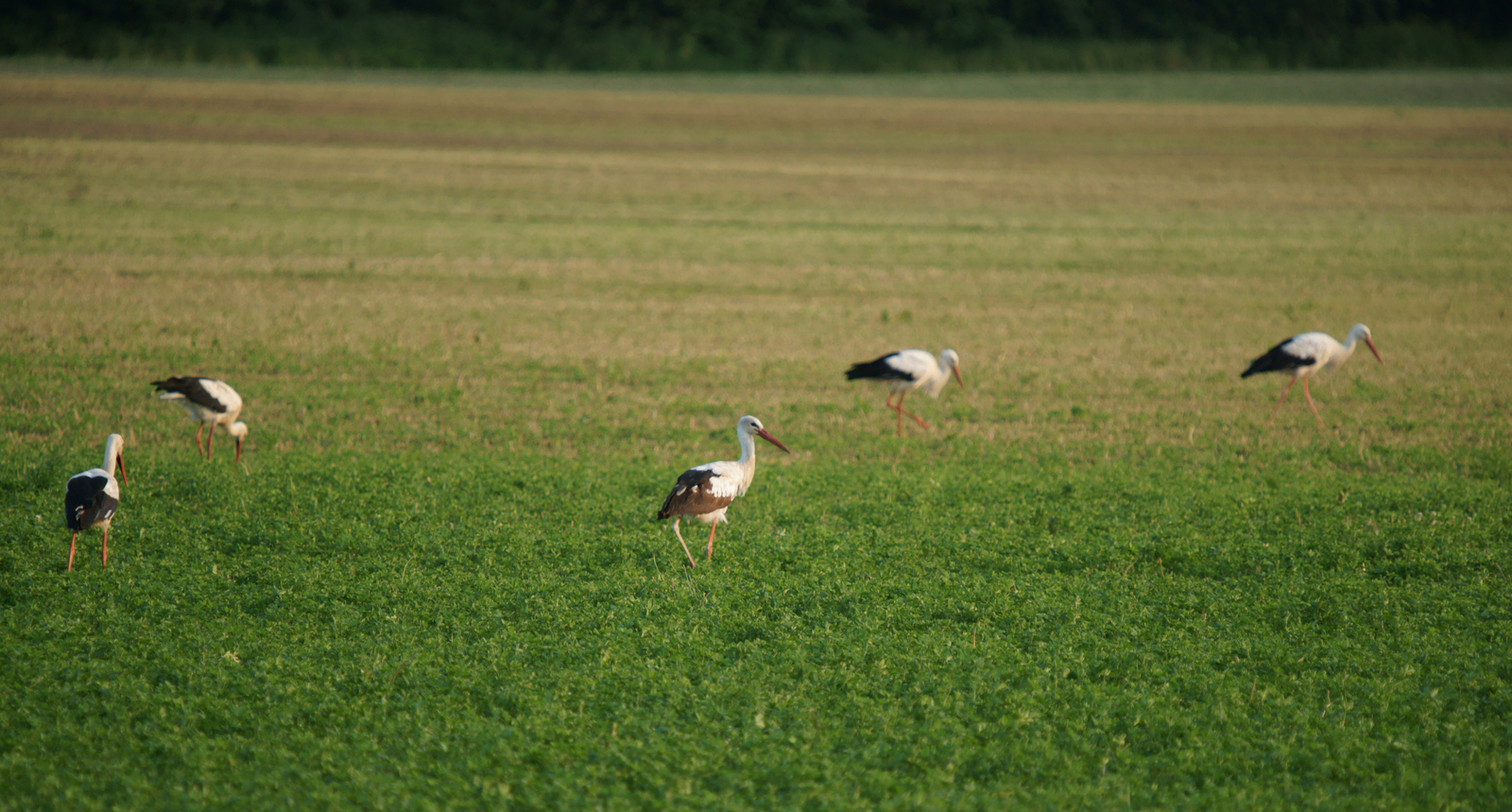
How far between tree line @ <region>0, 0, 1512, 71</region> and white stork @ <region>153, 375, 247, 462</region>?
63.3 m

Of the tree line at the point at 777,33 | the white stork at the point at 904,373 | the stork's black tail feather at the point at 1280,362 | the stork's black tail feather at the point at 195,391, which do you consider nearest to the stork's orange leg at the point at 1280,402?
the stork's black tail feather at the point at 1280,362

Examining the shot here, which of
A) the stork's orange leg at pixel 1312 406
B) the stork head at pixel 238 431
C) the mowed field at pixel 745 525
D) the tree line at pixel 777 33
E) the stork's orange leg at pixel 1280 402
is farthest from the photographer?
the tree line at pixel 777 33

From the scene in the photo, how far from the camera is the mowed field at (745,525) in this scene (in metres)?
6.91

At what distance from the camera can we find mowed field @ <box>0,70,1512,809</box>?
691 centimetres

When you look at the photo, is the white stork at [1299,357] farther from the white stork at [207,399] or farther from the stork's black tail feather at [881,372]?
the white stork at [207,399]

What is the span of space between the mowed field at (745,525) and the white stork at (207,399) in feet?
2.06

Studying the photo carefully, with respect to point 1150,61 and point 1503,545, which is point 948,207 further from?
point 1150,61

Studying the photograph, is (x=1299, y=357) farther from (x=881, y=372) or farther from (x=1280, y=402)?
(x=881, y=372)

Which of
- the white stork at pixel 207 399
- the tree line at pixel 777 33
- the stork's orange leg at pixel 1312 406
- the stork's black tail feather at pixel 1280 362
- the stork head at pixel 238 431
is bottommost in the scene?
the stork head at pixel 238 431

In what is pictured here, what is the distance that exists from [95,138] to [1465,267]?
41273mm

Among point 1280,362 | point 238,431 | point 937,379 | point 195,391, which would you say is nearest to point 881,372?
point 937,379

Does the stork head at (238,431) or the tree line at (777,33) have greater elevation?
the tree line at (777,33)

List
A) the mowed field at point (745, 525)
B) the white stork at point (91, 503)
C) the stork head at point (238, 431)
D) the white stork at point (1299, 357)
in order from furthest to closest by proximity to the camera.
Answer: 1. the white stork at point (1299, 357)
2. the stork head at point (238, 431)
3. the white stork at point (91, 503)
4. the mowed field at point (745, 525)

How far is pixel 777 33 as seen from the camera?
267 feet
